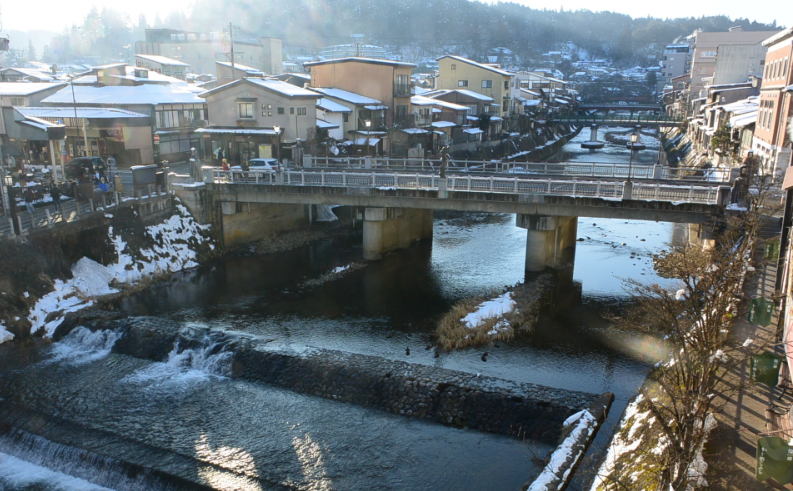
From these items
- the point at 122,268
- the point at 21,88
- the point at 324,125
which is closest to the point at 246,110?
the point at 324,125

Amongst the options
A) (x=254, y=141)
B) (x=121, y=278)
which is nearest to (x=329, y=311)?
(x=121, y=278)

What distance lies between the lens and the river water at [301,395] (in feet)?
47.5

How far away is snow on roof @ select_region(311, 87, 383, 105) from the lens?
5175 centimetres

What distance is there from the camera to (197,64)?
95.9m

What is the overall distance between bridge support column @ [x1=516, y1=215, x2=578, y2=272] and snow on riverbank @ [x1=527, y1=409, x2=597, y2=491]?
45.4 feet

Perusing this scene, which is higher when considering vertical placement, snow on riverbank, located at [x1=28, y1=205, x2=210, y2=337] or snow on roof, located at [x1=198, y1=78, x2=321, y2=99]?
snow on roof, located at [x1=198, y1=78, x2=321, y2=99]

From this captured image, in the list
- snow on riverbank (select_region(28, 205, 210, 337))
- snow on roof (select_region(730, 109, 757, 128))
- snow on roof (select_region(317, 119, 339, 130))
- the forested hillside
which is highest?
the forested hillside

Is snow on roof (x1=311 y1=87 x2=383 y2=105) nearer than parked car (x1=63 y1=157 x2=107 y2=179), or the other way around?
parked car (x1=63 y1=157 x2=107 y2=179)

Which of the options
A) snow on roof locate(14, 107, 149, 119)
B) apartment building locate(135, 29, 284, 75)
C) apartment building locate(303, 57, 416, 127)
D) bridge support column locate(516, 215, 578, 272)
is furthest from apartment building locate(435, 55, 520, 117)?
bridge support column locate(516, 215, 578, 272)

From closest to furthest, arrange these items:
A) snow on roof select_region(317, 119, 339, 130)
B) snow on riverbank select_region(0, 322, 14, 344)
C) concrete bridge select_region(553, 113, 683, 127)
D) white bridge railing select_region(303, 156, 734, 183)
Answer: snow on riverbank select_region(0, 322, 14, 344), white bridge railing select_region(303, 156, 734, 183), snow on roof select_region(317, 119, 339, 130), concrete bridge select_region(553, 113, 683, 127)

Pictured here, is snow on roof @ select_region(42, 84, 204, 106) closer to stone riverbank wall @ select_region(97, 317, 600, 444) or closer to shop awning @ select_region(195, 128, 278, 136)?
shop awning @ select_region(195, 128, 278, 136)

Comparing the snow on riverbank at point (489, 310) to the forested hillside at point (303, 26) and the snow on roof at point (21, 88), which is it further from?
the forested hillside at point (303, 26)

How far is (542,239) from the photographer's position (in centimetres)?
2862

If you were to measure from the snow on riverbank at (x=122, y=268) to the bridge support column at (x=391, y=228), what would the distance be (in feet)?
30.1
